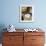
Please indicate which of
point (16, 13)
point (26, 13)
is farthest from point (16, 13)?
point (26, 13)

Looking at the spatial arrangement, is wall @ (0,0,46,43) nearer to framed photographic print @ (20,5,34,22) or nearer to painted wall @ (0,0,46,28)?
painted wall @ (0,0,46,28)

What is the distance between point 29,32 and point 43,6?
1.09 m

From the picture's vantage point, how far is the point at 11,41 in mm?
3688

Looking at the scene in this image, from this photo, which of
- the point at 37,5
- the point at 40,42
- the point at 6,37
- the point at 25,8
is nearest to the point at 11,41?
the point at 6,37

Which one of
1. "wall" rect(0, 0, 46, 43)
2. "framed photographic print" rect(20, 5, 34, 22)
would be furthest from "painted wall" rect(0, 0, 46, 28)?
"framed photographic print" rect(20, 5, 34, 22)

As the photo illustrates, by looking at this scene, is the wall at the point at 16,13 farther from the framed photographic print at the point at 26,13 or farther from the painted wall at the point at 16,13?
the framed photographic print at the point at 26,13

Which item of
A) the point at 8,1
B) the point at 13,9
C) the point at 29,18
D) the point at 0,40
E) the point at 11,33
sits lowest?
the point at 0,40

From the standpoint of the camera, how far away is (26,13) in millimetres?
4184

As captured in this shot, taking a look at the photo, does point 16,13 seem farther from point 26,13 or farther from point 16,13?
point 26,13

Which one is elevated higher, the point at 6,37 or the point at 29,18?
the point at 29,18

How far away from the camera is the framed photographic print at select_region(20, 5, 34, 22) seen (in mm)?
4160

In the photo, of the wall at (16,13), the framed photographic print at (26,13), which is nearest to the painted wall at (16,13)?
the wall at (16,13)

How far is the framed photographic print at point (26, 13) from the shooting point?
4160mm

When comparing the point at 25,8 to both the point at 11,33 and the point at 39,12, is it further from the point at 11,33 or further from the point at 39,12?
the point at 11,33
